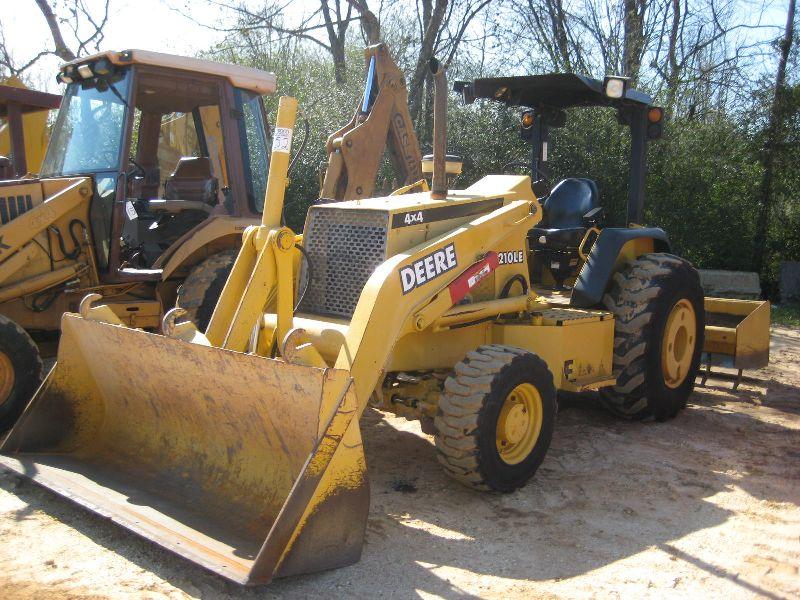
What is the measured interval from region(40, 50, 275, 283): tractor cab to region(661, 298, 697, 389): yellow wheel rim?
3.34 metres

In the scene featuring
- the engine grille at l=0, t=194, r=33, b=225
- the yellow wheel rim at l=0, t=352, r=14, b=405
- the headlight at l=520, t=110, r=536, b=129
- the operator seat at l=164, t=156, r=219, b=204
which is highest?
the headlight at l=520, t=110, r=536, b=129

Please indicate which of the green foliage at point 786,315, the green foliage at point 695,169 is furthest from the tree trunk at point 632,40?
the green foliage at point 786,315

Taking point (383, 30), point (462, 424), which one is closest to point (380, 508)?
point (462, 424)

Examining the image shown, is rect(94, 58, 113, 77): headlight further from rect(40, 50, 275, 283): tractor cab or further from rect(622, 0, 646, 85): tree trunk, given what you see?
rect(622, 0, 646, 85): tree trunk

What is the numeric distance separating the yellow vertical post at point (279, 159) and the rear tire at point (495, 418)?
1.27 m

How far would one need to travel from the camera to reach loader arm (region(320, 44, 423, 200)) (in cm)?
713

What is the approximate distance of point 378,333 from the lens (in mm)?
4082

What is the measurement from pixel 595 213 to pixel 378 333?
2.75 metres

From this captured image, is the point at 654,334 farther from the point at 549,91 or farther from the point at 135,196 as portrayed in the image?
the point at 135,196

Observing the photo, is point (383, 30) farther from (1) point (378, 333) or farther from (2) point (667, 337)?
(1) point (378, 333)

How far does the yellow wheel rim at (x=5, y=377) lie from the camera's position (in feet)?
17.1

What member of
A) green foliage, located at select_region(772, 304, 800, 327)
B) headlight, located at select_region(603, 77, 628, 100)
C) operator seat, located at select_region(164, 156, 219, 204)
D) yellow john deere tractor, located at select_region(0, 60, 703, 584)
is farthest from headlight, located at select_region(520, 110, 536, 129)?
green foliage, located at select_region(772, 304, 800, 327)

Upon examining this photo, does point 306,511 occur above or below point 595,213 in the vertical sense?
below

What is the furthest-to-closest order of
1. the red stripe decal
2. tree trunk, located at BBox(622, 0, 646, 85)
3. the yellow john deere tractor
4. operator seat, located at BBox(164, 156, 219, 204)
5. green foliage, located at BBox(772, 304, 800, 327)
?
tree trunk, located at BBox(622, 0, 646, 85) < green foliage, located at BBox(772, 304, 800, 327) < operator seat, located at BBox(164, 156, 219, 204) < the red stripe decal < the yellow john deere tractor
